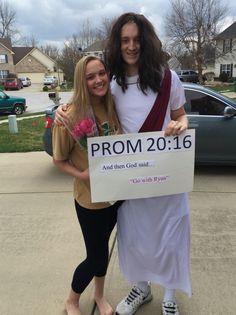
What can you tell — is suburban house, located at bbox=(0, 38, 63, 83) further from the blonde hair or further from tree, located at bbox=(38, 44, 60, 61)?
the blonde hair

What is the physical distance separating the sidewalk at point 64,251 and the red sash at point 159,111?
51.3 inches

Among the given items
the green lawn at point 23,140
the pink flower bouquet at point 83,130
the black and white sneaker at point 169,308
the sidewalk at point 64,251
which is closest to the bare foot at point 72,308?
the sidewalk at point 64,251

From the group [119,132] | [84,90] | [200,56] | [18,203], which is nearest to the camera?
[84,90]

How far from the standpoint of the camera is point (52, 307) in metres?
2.79

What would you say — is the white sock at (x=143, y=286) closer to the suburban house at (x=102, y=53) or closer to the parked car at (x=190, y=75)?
the suburban house at (x=102, y=53)

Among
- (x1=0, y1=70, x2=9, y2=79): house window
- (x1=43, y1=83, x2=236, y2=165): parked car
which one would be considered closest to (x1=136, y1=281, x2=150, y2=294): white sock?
(x1=43, y1=83, x2=236, y2=165): parked car

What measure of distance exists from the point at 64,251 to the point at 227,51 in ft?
177

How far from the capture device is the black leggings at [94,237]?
234 centimetres

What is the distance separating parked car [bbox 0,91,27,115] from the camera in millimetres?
19797

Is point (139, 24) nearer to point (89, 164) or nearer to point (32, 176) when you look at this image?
point (89, 164)

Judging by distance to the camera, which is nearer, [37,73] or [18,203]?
[18,203]

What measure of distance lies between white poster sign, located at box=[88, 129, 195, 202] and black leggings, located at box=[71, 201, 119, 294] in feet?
0.51

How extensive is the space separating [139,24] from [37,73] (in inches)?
3125

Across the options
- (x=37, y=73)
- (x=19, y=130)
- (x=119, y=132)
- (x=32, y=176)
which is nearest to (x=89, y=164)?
(x=119, y=132)
